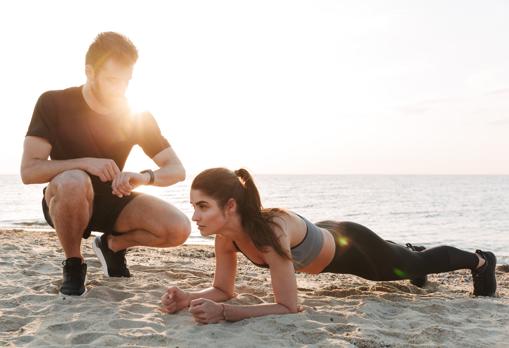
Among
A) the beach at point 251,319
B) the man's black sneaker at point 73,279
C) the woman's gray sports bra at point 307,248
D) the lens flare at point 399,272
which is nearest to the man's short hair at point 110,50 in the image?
the man's black sneaker at point 73,279

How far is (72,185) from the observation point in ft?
12.7

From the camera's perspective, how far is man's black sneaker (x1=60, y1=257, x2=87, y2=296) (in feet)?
12.9

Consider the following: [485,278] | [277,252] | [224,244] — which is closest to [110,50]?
[224,244]

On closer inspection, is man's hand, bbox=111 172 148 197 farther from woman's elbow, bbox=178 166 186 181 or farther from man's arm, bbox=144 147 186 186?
woman's elbow, bbox=178 166 186 181

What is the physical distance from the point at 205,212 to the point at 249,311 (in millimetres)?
737

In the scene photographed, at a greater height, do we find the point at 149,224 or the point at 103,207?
the point at 103,207

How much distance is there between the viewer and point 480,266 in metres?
4.38

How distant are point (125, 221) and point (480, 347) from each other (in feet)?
9.82

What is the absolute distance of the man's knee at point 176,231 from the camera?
4.43 meters

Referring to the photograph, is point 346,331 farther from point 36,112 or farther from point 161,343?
point 36,112

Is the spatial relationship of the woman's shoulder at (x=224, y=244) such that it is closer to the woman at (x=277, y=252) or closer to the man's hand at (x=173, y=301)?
the woman at (x=277, y=252)

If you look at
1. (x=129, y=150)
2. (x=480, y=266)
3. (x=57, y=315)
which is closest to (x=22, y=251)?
(x=129, y=150)

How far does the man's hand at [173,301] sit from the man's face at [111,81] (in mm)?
1691

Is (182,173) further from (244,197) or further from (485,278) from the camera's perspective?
(485,278)
